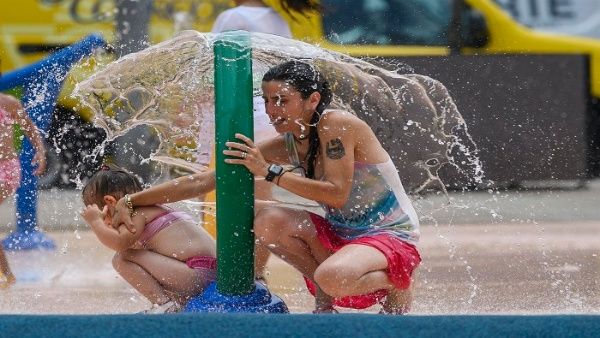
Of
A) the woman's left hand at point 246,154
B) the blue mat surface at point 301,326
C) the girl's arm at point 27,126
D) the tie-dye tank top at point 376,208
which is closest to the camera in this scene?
the blue mat surface at point 301,326

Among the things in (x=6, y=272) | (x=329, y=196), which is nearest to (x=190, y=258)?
(x=329, y=196)

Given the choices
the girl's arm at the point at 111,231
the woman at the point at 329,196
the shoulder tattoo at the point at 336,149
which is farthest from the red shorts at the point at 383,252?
the girl's arm at the point at 111,231

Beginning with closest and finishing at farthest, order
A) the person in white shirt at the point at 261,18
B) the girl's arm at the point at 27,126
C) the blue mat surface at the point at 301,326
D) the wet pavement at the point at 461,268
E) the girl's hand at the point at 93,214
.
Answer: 1. the blue mat surface at the point at 301,326
2. the girl's hand at the point at 93,214
3. the wet pavement at the point at 461,268
4. the person in white shirt at the point at 261,18
5. the girl's arm at the point at 27,126

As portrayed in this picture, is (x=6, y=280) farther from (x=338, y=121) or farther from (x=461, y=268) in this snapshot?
(x=461, y=268)

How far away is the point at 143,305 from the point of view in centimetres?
454

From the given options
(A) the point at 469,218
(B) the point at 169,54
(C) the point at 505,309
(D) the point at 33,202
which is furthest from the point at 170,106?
(A) the point at 469,218

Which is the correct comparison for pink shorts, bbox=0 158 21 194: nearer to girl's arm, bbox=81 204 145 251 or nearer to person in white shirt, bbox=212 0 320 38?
person in white shirt, bbox=212 0 320 38

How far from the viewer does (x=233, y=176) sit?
11.8 feet

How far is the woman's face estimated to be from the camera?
372cm

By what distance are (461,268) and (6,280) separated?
2.09 meters

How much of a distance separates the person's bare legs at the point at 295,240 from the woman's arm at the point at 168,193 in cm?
28

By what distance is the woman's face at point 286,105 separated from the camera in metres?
3.72

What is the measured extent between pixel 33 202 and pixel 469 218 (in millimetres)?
2694

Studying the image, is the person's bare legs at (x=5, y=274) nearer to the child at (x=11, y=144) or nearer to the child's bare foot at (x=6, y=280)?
the child's bare foot at (x=6, y=280)
